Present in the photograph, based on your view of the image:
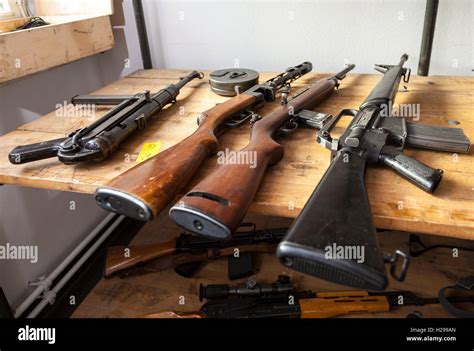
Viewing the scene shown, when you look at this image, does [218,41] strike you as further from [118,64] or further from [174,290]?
[174,290]

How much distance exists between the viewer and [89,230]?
1.64 metres

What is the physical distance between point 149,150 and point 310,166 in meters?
0.37

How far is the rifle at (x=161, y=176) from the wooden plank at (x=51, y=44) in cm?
60

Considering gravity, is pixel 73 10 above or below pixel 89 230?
above

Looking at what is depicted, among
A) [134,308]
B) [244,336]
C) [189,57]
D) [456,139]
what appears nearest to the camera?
[456,139]

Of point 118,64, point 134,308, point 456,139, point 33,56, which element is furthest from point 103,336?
point 118,64

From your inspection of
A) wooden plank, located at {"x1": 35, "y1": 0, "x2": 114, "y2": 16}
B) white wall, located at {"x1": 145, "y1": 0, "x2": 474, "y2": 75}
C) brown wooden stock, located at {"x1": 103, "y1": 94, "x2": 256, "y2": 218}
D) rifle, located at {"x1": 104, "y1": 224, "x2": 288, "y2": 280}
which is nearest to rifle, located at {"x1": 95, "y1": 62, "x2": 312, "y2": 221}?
brown wooden stock, located at {"x1": 103, "y1": 94, "x2": 256, "y2": 218}

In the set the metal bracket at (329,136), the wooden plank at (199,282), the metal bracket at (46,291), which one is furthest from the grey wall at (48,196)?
the metal bracket at (329,136)

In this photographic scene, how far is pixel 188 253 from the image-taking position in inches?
49.6

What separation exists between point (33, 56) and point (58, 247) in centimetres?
75

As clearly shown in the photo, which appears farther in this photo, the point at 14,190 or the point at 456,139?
the point at 14,190

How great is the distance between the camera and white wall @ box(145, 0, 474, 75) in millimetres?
1269

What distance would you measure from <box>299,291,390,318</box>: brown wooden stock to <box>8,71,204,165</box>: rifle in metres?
0.70

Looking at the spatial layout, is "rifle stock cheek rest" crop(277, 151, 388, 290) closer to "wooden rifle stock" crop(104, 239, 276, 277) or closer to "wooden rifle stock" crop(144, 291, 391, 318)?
"wooden rifle stock" crop(144, 291, 391, 318)
